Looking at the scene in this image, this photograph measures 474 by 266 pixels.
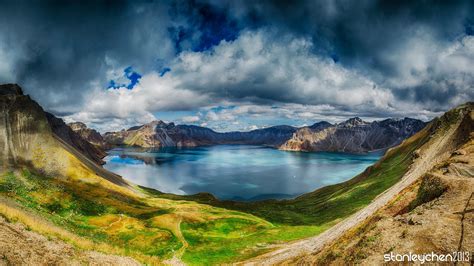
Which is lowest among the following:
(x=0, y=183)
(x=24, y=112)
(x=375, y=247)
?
(x=0, y=183)

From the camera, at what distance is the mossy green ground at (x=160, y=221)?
5709 cm

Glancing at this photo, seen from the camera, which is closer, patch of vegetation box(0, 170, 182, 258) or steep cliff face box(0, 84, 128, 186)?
patch of vegetation box(0, 170, 182, 258)

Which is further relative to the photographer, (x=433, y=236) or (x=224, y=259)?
(x=224, y=259)

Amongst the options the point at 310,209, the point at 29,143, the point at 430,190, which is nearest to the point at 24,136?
the point at 29,143

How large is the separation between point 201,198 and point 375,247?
410ft

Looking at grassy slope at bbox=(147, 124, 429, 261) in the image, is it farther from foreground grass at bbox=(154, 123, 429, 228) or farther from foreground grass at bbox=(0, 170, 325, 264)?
foreground grass at bbox=(0, 170, 325, 264)

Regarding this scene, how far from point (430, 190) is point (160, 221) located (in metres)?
62.8

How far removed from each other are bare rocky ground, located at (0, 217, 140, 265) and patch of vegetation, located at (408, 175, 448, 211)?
106ft

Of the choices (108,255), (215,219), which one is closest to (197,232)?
(215,219)

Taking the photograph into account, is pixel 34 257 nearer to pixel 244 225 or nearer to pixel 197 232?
pixel 197 232

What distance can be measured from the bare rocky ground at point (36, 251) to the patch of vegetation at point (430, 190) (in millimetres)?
32173

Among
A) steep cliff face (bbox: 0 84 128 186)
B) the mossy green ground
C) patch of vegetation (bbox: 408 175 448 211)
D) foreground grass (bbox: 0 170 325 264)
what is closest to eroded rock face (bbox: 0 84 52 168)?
steep cliff face (bbox: 0 84 128 186)

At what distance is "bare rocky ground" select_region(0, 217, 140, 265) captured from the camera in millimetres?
17562

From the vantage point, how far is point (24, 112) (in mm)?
106562
